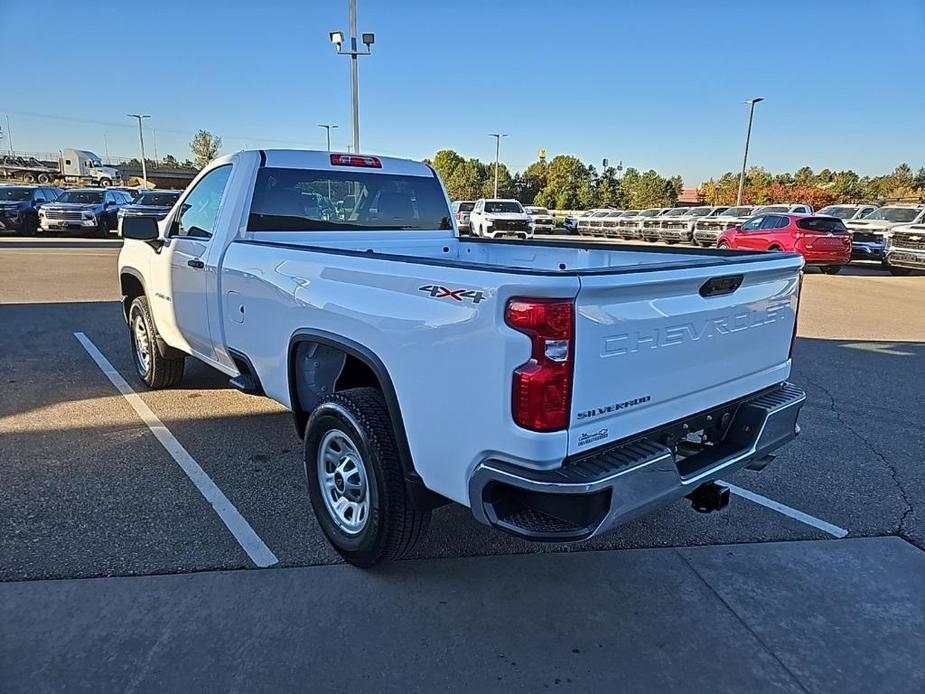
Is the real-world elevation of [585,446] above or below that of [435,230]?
below

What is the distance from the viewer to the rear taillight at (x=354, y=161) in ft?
15.4

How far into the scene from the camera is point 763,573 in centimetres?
320

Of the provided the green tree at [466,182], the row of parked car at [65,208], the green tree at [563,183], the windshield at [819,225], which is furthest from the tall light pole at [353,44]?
the green tree at [466,182]

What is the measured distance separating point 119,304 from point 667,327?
10.0 meters

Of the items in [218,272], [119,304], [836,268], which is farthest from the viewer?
[836,268]

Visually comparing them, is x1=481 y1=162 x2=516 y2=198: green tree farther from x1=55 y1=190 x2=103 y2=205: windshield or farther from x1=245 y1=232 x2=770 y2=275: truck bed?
x1=245 y1=232 x2=770 y2=275: truck bed

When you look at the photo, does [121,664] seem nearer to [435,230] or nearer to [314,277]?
[314,277]

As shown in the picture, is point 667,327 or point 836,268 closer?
point 667,327

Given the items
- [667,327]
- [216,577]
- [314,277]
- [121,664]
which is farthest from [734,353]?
[121,664]

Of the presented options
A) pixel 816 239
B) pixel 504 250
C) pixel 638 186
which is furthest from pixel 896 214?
pixel 638 186

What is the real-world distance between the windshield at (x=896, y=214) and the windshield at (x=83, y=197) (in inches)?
1080

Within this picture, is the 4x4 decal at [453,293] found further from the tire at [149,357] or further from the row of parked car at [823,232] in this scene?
the row of parked car at [823,232]

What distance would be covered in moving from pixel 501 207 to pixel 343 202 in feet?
77.7

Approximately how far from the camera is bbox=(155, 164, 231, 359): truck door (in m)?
4.45
